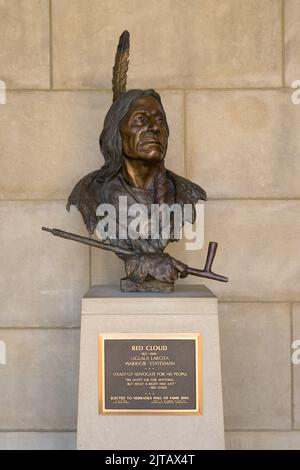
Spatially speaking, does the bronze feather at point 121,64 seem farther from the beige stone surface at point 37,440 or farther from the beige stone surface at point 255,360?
the beige stone surface at point 37,440

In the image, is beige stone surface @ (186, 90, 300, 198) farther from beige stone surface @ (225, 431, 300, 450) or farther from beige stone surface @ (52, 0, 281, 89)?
beige stone surface @ (225, 431, 300, 450)

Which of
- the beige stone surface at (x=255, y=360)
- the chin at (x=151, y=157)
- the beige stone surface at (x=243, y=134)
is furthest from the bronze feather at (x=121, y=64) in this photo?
the beige stone surface at (x=255, y=360)

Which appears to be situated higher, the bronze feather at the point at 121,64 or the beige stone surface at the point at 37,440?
the bronze feather at the point at 121,64

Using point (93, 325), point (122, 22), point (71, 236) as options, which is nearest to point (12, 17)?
point (122, 22)

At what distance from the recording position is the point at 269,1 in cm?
401

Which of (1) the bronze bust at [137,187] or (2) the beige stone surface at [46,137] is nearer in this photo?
(1) the bronze bust at [137,187]

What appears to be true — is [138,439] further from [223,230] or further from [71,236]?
[223,230]

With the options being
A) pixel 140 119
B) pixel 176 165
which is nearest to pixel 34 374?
pixel 176 165

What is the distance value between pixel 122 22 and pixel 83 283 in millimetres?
1718

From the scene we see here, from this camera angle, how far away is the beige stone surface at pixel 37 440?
13.2ft

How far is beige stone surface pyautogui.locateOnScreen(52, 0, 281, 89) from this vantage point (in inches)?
158

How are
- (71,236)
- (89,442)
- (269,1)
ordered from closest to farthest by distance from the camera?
1. (89,442)
2. (71,236)
3. (269,1)

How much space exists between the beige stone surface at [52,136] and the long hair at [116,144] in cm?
68
